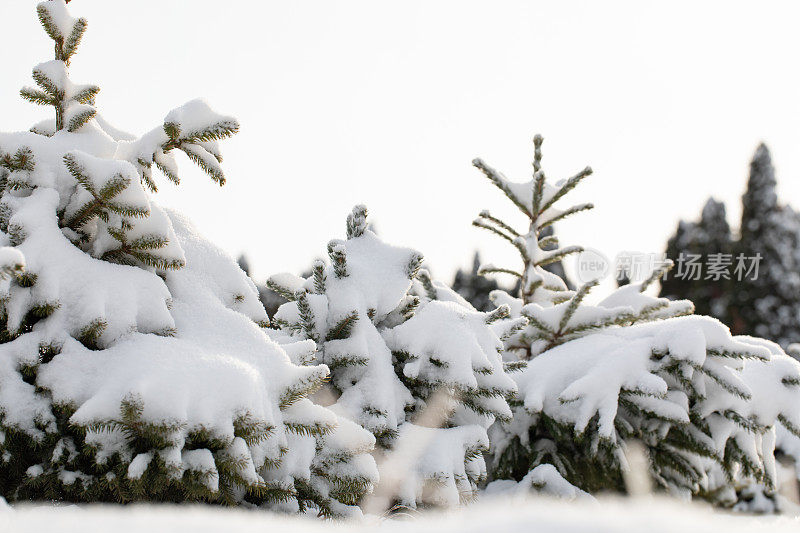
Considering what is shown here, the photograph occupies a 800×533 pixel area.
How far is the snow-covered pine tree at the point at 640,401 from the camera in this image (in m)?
3.26

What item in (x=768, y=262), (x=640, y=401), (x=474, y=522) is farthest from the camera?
(x=768, y=262)

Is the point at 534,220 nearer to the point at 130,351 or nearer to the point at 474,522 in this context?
the point at 130,351

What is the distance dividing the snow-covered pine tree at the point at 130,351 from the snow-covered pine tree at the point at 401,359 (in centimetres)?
35

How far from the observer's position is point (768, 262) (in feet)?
84.7

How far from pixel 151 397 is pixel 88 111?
1275 millimetres

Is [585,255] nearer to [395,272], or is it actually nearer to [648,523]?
[395,272]

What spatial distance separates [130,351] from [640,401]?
266 centimetres

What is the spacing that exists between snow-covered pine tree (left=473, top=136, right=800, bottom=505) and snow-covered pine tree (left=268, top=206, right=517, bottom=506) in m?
0.61

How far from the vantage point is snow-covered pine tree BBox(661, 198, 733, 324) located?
1240 inches

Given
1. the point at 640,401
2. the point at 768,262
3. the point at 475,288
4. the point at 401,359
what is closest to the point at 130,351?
the point at 401,359

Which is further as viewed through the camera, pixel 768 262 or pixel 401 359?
pixel 768 262

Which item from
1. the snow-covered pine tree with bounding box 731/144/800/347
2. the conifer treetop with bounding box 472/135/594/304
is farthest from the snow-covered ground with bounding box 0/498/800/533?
the snow-covered pine tree with bounding box 731/144/800/347

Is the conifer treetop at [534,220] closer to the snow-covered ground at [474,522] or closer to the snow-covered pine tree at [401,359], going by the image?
the snow-covered pine tree at [401,359]

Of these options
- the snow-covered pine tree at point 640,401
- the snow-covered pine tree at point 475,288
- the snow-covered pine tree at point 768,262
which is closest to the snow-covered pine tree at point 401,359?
the snow-covered pine tree at point 640,401
